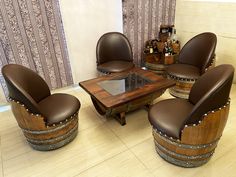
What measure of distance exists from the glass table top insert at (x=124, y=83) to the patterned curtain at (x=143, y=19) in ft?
4.00

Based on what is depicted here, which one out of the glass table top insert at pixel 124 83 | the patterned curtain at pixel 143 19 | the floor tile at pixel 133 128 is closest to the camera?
the floor tile at pixel 133 128

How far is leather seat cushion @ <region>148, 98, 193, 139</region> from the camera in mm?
1553

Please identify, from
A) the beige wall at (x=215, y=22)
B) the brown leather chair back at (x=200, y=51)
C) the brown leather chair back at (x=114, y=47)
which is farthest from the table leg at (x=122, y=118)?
the beige wall at (x=215, y=22)

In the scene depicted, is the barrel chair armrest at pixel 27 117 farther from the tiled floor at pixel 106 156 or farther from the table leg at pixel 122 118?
the table leg at pixel 122 118

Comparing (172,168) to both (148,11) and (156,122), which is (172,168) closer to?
(156,122)

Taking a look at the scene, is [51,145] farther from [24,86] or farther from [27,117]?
[24,86]

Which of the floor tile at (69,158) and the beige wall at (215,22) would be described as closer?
the floor tile at (69,158)

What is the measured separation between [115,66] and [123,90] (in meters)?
0.83

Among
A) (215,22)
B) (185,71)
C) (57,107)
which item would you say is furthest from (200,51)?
(57,107)

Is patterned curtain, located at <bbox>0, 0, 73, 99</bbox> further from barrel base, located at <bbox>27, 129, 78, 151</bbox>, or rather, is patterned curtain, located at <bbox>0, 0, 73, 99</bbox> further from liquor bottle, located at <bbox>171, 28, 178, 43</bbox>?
liquor bottle, located at <bbox>171, 28, 178, 43</bbox>

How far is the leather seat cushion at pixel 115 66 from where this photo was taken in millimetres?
2816

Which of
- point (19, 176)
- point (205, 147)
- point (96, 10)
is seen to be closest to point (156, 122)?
point (205, 147)

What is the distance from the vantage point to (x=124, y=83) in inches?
92.7

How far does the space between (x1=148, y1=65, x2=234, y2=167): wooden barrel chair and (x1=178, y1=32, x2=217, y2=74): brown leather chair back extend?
3.29 ft
